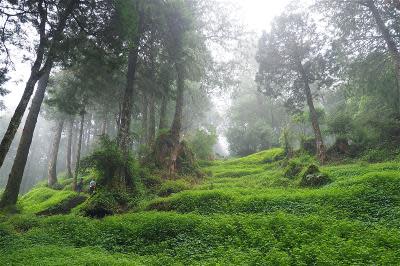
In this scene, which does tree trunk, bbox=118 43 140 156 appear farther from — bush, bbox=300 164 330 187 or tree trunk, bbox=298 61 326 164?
tree trunk, bbox=298 61 326 164

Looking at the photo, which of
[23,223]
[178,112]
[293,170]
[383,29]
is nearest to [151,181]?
[178,112]

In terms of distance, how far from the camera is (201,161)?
99.2 feet

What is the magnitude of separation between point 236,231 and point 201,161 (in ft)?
66.5

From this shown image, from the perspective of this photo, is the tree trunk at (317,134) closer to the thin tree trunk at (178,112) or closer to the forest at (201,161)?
the forest at (201,161)

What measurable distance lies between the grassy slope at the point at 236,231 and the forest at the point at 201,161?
0.05 m

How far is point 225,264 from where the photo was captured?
8.00 metres

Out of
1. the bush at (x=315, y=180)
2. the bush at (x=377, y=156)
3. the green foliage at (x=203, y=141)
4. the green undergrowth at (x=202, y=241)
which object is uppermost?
the green foliage at (x=203, y=141)

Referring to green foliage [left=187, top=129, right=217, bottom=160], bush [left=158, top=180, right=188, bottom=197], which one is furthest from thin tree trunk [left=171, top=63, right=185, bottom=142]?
green foliage [left=187, top=129, right=217, bottom=160]

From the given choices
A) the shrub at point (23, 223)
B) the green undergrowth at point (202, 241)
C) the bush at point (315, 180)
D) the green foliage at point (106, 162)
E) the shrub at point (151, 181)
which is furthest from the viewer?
the shrub at point (151, 181)

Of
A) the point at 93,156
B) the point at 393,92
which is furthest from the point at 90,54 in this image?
the point at 393,92

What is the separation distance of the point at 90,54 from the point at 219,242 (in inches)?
408

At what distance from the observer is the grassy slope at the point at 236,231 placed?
8.12 meters

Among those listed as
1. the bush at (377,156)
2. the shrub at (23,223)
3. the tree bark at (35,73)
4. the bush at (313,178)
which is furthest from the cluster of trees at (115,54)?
the bush at (377,156)

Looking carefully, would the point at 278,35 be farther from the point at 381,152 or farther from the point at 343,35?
the point at 381,152
